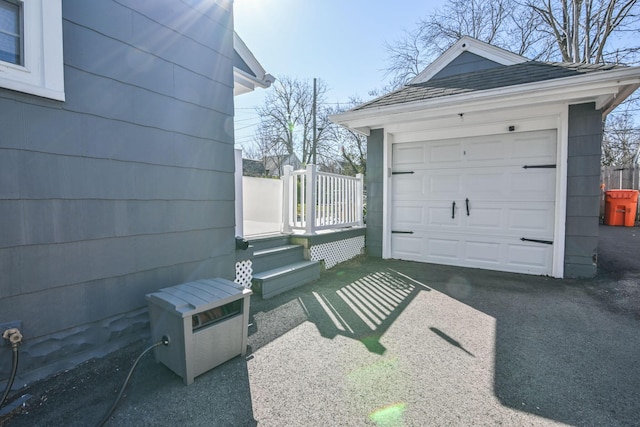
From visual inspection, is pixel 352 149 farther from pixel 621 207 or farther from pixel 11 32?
pixel 11 32

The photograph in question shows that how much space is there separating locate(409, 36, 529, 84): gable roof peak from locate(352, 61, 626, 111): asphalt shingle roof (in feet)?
1.19

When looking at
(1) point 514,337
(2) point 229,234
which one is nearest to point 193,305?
(2) point 229,234

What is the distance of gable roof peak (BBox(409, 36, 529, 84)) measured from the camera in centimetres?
507

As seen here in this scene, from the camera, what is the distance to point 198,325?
1893mm

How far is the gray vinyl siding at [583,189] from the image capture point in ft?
12.9

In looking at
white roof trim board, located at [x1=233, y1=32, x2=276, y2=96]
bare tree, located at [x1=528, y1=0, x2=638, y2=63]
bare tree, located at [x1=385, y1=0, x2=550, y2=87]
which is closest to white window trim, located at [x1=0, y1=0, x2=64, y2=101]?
white roof trim board, located at [x1=233, y1=32, x2=276, y2=96]

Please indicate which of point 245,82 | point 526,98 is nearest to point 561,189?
point 526,98

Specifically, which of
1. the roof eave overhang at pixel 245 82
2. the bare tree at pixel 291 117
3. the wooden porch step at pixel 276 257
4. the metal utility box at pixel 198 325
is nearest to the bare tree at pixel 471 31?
the bare tree at pixel 291 117

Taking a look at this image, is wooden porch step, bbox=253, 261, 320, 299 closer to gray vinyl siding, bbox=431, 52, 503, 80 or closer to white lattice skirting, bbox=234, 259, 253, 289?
white lattice skirting, bbox=234, 259, 253, 289

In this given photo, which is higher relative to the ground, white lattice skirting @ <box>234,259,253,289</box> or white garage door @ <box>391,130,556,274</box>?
white garage door @ <box>391,130,556,274</box>

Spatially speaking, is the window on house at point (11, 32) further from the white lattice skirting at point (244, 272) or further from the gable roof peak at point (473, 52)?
the gable roof peak at point (473, 52)

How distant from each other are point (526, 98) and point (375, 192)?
2.61 m

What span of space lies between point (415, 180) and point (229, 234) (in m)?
3.54

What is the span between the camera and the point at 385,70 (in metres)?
12.4
